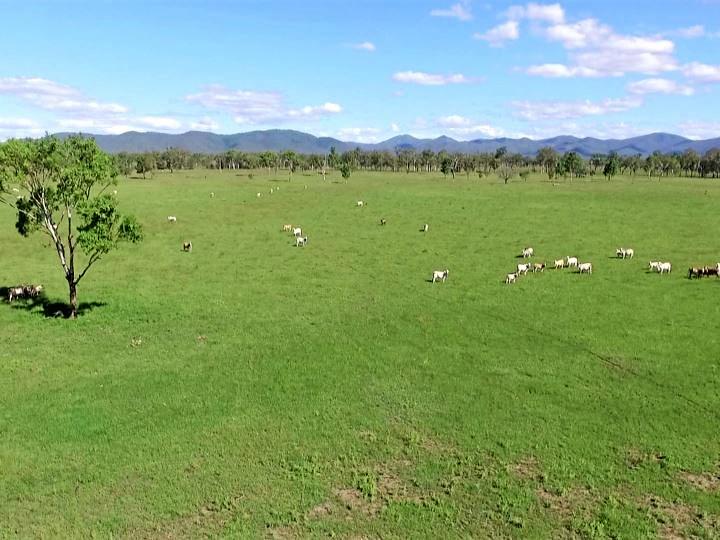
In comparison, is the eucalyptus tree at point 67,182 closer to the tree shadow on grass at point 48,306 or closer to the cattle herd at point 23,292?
the tree shadow on grass at point 48,306

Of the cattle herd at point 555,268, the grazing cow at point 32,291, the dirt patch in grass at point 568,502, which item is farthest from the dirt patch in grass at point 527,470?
the grazing cow at point 32,291

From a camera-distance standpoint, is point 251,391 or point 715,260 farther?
point 715,260

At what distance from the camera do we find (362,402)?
76.3 ft

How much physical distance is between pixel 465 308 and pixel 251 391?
1695 centimetres

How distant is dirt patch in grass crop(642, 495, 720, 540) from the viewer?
609 inches

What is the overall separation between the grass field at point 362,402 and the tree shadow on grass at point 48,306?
362 mm

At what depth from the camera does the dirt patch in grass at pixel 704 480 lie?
17.3 m

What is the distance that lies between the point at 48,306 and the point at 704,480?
124ft

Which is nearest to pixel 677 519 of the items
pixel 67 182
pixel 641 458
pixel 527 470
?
pixel 641 458

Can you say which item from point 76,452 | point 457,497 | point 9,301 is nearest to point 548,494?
point 457,497

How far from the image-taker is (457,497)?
1717 centimetres

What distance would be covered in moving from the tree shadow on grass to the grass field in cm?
36

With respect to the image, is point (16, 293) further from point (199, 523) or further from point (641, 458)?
point (641, 458)

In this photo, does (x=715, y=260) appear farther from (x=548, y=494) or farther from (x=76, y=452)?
(x=76, y=452)
